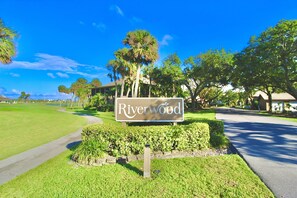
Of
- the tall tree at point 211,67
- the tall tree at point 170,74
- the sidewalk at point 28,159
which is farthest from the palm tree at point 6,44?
the tall tree at point 211,67

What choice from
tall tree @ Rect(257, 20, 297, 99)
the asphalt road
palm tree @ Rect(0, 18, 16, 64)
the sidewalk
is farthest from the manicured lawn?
tall tree @ Rect(257, 20, 297, 99)

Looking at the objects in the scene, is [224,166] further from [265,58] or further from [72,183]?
[265,58]

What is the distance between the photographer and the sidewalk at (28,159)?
16.7 feet

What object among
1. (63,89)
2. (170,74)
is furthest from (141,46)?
(63,89)

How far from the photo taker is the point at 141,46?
58.7ft

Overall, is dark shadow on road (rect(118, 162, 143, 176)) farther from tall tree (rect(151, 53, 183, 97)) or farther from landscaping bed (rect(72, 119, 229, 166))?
tall tree (rect(151, 53, 183, 97))

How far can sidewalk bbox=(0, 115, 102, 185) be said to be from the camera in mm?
5102

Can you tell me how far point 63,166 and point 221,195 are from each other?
4414 mm

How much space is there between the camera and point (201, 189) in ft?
12.4

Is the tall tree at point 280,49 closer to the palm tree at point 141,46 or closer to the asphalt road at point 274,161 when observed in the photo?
the palm tree at point 141,46

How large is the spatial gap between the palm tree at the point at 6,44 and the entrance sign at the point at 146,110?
11366 mm

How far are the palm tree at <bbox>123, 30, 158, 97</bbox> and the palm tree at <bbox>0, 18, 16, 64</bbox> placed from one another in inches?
369

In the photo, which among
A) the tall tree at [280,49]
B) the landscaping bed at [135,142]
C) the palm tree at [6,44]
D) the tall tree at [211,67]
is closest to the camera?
the landscaping bed at [135,142]

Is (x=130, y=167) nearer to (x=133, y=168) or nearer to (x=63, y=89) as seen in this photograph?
(x=133, y=168)
